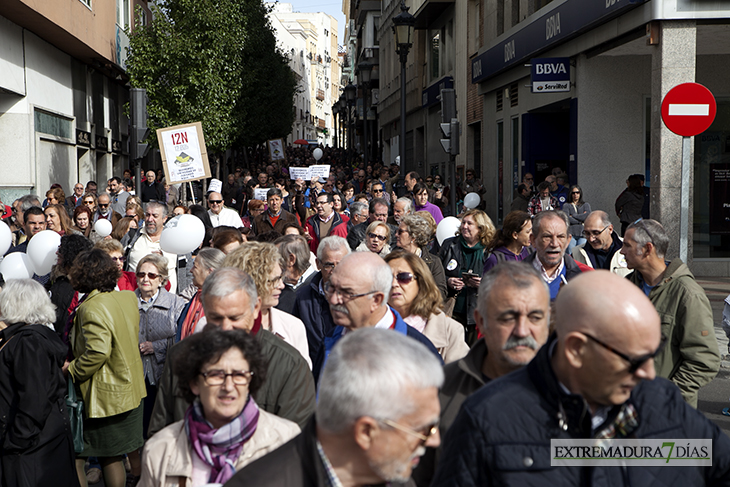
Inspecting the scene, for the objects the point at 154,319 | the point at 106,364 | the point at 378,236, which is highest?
the point at 378,236

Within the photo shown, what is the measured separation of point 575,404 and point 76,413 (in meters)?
4.20

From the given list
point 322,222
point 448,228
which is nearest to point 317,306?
point 448,228

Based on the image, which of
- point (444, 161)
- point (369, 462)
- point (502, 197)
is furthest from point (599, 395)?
point (444, 161)

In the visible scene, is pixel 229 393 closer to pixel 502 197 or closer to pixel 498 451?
pixel 498 451

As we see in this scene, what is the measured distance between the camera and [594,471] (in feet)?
7.94

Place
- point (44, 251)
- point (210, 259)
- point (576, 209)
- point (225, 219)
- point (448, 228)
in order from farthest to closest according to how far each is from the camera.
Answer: point (576, 209), point (225, 219), point (448, 228), point (44, 251), point (210, 259)

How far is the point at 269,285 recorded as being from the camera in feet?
16.2

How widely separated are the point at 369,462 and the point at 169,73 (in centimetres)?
2526

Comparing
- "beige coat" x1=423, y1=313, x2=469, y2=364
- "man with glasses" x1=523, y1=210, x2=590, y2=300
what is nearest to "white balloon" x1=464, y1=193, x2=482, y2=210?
"man with glasses" x1=523, y1=210, x2=590, y2=300

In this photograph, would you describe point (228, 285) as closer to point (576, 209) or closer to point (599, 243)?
point (599, 243)

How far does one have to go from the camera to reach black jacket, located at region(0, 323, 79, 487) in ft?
16.5

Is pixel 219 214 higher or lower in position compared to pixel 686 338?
higher

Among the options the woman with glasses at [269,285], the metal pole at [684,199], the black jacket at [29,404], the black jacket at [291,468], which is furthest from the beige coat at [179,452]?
the metal pole at [684,199]

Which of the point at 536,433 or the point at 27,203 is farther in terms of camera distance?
the point at 27,203
